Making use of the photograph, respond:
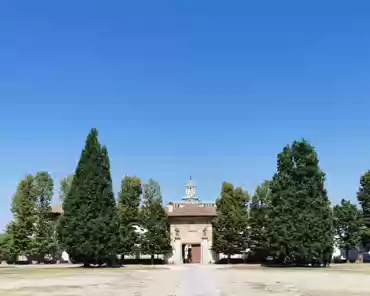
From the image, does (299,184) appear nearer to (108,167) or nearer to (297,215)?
(297,215)

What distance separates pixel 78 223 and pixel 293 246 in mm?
A: 19922

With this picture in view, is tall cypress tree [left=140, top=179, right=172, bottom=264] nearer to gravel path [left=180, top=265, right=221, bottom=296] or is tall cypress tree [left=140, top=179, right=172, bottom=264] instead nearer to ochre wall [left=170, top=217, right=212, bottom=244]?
ochre wall [left=170, top=217, right=212, bottom=244]

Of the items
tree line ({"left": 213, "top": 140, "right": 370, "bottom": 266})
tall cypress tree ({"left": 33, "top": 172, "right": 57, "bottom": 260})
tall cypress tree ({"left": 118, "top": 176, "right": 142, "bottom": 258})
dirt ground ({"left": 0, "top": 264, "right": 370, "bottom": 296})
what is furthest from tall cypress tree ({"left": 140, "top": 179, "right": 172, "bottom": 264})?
A: dirt ground ({"left": 0, "top": 264, "right": 370, "bottom": 296})

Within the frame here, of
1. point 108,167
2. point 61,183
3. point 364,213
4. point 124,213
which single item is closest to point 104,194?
point 108,167

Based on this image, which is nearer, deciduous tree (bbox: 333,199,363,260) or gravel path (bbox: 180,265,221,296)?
gravel path (bbox: 180,265,221,296)

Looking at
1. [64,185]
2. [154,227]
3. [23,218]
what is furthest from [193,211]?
[23,218]

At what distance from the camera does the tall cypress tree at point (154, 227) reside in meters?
56.5

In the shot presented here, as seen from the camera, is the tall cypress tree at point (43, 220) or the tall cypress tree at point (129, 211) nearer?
the tall cypress tree at point (129, 211)

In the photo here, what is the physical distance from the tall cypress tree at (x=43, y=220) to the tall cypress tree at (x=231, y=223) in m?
20.1

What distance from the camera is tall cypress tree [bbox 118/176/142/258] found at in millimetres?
56250

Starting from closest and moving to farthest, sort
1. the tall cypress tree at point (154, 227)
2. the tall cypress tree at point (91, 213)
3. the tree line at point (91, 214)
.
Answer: the tall cypress tree at point (91, 213)
the tree line at point (91, 214)
the tall cypress tree at point (154, 227)

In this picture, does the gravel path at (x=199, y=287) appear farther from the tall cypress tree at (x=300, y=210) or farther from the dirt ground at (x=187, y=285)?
the tall cypress tree at (x=300, y=210)

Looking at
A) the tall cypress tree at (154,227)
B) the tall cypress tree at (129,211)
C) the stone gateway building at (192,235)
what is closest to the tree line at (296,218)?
the stone gateway building at (192,235)

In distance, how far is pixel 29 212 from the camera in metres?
58.5
